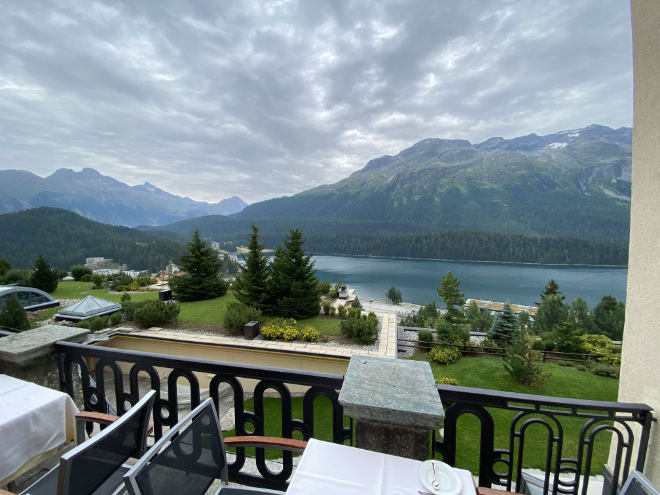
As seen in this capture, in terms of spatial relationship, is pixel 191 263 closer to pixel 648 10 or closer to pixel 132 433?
pixel 132 433

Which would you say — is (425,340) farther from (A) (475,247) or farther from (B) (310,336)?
(A) (475,247)

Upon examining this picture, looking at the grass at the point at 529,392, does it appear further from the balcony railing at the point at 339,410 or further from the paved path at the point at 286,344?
the balcony railing at the point at 339,410

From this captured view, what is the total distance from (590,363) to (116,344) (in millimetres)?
17760

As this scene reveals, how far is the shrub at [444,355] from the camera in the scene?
34.9 ft

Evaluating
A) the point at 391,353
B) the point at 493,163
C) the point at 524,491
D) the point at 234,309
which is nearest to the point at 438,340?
the point at 391,353

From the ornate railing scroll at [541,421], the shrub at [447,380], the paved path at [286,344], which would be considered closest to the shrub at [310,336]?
the paved path at [286,344]

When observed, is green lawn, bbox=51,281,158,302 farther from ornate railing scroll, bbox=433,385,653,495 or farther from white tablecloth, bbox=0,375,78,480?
ornate railing scroll, bbox=433,385,653,495

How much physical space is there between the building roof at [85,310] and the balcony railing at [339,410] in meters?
11.6

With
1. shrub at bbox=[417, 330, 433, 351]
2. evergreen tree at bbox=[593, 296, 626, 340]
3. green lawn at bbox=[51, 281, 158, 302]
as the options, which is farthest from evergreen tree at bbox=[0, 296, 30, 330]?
evergreen tree at bbox=[593, 296, 626, 340]

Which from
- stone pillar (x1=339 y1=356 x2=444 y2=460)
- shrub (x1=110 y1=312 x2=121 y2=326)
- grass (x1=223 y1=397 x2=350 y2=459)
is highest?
stone pillar (x1=339 y1=356 x2=444 y2=460)

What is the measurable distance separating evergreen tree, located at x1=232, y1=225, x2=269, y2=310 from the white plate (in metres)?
12.4

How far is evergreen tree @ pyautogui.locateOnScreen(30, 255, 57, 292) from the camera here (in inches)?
608

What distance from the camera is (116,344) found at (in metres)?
10.2

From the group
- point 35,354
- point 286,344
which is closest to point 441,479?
point 35,354
